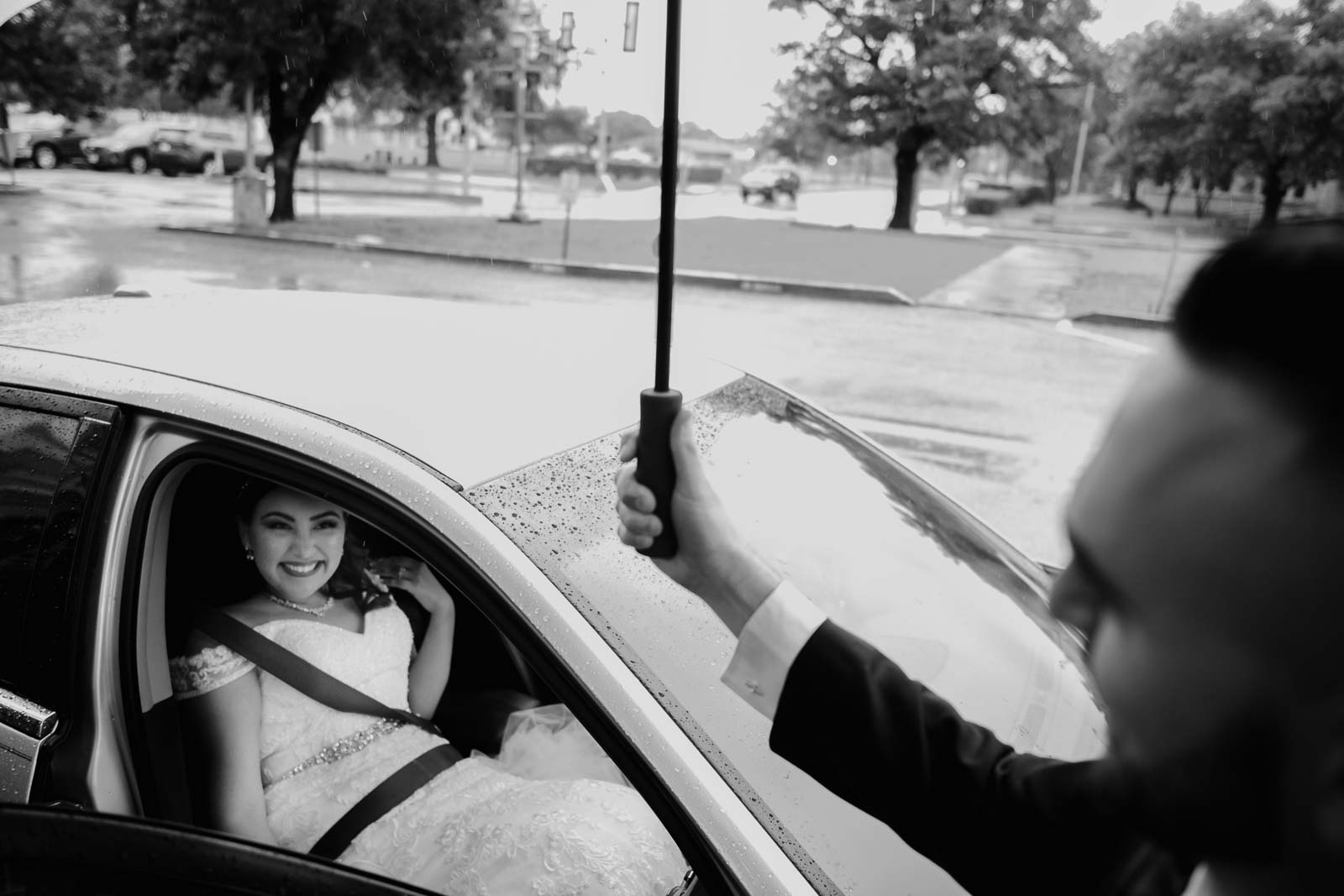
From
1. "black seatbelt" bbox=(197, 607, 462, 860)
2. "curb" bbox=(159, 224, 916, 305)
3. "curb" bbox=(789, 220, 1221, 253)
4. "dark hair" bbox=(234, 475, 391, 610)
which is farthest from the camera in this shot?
"curb" bbox=(789, 220, 1221, 253)

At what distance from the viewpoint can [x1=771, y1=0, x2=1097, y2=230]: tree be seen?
10273 millimetres

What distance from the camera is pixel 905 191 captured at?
101ft

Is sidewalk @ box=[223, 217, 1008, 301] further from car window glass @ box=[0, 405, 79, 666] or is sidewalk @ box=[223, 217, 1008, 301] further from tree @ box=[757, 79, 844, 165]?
car window glass @ box=[0, 405, 79, 666]

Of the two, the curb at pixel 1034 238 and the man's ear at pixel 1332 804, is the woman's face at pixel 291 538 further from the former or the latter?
the curb at pixel 1034 238

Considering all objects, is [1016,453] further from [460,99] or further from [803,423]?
[460,99]

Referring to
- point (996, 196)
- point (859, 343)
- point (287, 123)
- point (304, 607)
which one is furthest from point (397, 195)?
point (304, 607)

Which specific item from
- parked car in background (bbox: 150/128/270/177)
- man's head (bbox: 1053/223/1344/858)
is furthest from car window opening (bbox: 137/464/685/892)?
parked car in background (bbox: 150/128/270/177)

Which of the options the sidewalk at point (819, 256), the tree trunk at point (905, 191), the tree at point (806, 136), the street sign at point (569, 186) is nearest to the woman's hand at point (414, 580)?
the sidewalk at point (819, 256)

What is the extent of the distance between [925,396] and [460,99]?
1694 cm

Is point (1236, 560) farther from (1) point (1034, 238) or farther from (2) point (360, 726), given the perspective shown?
(1) point (1034, 238)

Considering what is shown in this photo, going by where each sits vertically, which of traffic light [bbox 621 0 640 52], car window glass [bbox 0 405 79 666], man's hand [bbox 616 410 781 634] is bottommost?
car window glass [bbox 0 405 79 666]

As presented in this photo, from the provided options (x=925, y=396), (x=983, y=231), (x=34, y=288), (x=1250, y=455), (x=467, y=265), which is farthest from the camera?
(x=983, y=231)

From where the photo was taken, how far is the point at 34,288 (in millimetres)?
11422

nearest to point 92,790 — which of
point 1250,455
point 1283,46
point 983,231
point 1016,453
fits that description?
point 1250,455
